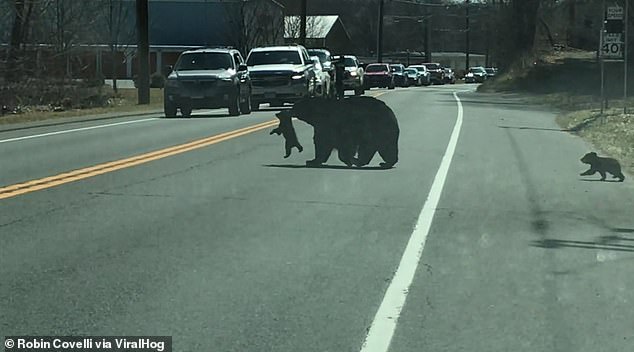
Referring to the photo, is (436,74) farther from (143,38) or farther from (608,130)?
(608,130)

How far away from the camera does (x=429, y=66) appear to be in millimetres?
84812

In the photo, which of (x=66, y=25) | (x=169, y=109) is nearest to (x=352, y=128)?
(x=169, y=109)

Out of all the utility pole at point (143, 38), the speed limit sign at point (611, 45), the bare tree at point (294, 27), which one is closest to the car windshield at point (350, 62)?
the utility pole at point (143, 38)

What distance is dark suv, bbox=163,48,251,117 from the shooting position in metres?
A: 28.7

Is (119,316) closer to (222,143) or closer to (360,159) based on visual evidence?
(360,159)

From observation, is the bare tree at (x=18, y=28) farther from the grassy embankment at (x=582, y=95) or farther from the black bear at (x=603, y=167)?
the black bear at (x=603, y=167)

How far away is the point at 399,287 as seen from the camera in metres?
8.00

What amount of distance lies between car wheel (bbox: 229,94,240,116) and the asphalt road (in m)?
11.9

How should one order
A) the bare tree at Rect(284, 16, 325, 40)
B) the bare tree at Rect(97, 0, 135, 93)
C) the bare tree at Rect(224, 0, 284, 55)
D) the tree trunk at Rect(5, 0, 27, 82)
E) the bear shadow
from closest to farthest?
1. the bear shadow
2. the tree trunk at Rect(5, 0, 27, 82)
3. the bare tree at Rect(97, 0, 135, 93)
4. the bare tree at Rect(224, 0, 284, 55)
5. the bare tree at Rect(284, 16, 325, 40)

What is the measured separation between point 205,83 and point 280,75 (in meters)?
4.26

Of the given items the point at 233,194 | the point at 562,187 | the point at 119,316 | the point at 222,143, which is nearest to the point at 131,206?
the point at 233,194

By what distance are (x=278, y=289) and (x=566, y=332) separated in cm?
222

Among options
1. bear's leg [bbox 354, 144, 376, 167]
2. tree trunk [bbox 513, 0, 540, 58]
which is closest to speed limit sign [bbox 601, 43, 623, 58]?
bear's leg [bbox 354, 144, 376, 167]

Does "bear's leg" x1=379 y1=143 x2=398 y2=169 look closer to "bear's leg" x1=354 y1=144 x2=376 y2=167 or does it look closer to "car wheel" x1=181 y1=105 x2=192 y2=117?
"bear's leg" x1=354 y1=144 x2=376 y2=167
